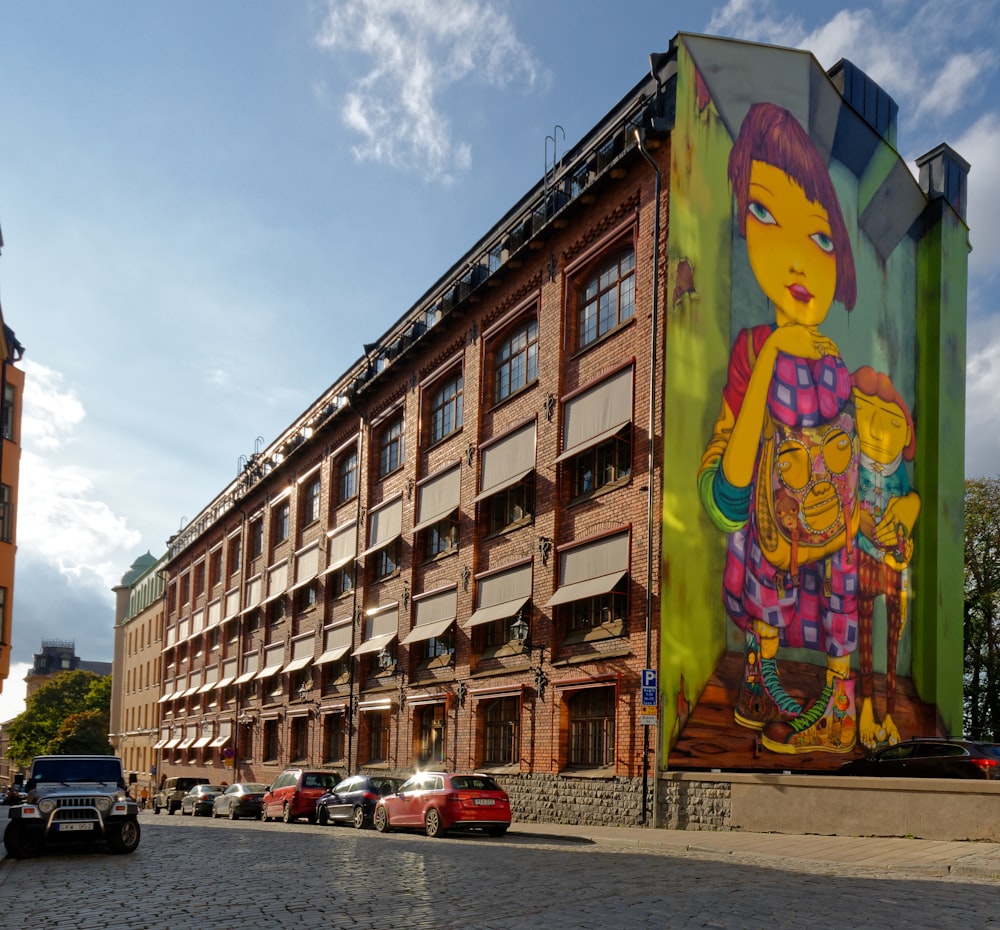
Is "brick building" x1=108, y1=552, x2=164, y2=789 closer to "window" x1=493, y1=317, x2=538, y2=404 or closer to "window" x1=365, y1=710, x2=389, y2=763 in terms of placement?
"window" x1=365, y1=710, x2=389, y2=763

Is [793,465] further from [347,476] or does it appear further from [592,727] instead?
[347,476]

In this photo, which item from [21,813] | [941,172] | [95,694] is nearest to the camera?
[21,813]

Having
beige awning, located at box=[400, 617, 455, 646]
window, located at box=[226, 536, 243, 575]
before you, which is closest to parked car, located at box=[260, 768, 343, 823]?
beige awning, located at box=[400, 617, 455, 646]

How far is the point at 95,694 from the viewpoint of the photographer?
10788cm

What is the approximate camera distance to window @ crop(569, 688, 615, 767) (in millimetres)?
26344

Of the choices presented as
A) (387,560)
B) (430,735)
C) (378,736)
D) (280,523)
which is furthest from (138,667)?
(430,735)

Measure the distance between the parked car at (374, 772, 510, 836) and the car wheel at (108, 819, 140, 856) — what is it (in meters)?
5.98

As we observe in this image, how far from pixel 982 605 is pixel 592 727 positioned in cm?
2744

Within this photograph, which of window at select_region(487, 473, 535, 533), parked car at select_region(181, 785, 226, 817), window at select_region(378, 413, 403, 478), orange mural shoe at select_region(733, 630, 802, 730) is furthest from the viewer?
parked car at select_region(181, 785, 226, 817)

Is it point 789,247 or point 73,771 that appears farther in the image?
point 789,247

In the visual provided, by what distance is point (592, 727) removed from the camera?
2709cm

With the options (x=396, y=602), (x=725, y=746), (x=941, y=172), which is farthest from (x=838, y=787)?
(x=941, y=172)

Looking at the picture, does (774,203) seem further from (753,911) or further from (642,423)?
(753,911)

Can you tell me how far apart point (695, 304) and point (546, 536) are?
7114 mm
